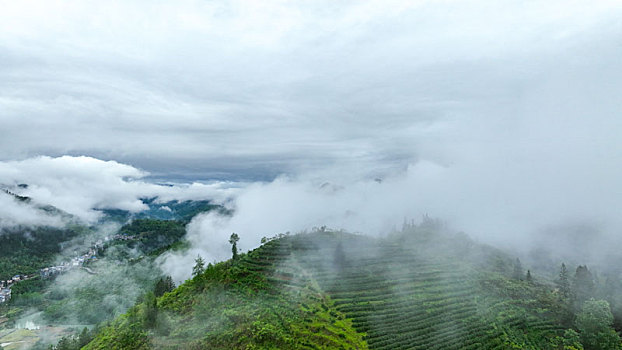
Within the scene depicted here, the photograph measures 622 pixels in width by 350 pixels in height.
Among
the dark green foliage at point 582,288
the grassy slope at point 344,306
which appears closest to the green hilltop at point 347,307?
the grassy slope at point 344,306

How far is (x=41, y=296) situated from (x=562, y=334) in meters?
243

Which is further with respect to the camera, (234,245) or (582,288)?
(234,245)

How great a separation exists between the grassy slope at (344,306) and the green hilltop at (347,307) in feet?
0.90

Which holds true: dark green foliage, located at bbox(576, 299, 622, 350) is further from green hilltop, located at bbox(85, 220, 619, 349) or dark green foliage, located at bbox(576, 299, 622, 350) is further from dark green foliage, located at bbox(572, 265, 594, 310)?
dark green foliage, located at bbox(572, 265, 594, 310)

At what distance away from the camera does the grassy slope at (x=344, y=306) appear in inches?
2874

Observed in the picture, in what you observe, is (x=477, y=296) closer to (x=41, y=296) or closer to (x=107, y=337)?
(x=107, y=337)

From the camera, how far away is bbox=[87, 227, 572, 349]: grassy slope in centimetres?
7300

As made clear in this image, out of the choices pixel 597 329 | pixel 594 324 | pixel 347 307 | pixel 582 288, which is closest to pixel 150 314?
pixel 347 307

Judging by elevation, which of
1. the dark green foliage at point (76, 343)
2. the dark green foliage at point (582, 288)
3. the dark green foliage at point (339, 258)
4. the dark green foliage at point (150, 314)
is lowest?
the dark green foliage at point (76, 343)

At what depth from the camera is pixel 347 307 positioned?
290 ft

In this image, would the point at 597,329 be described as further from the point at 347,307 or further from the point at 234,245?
the point at 234,245

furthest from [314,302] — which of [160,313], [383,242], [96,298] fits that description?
[96,298]

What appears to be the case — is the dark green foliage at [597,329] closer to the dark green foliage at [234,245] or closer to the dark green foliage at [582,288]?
the dark green foliage at [582,288]

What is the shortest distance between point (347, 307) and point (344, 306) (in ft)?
2.83
